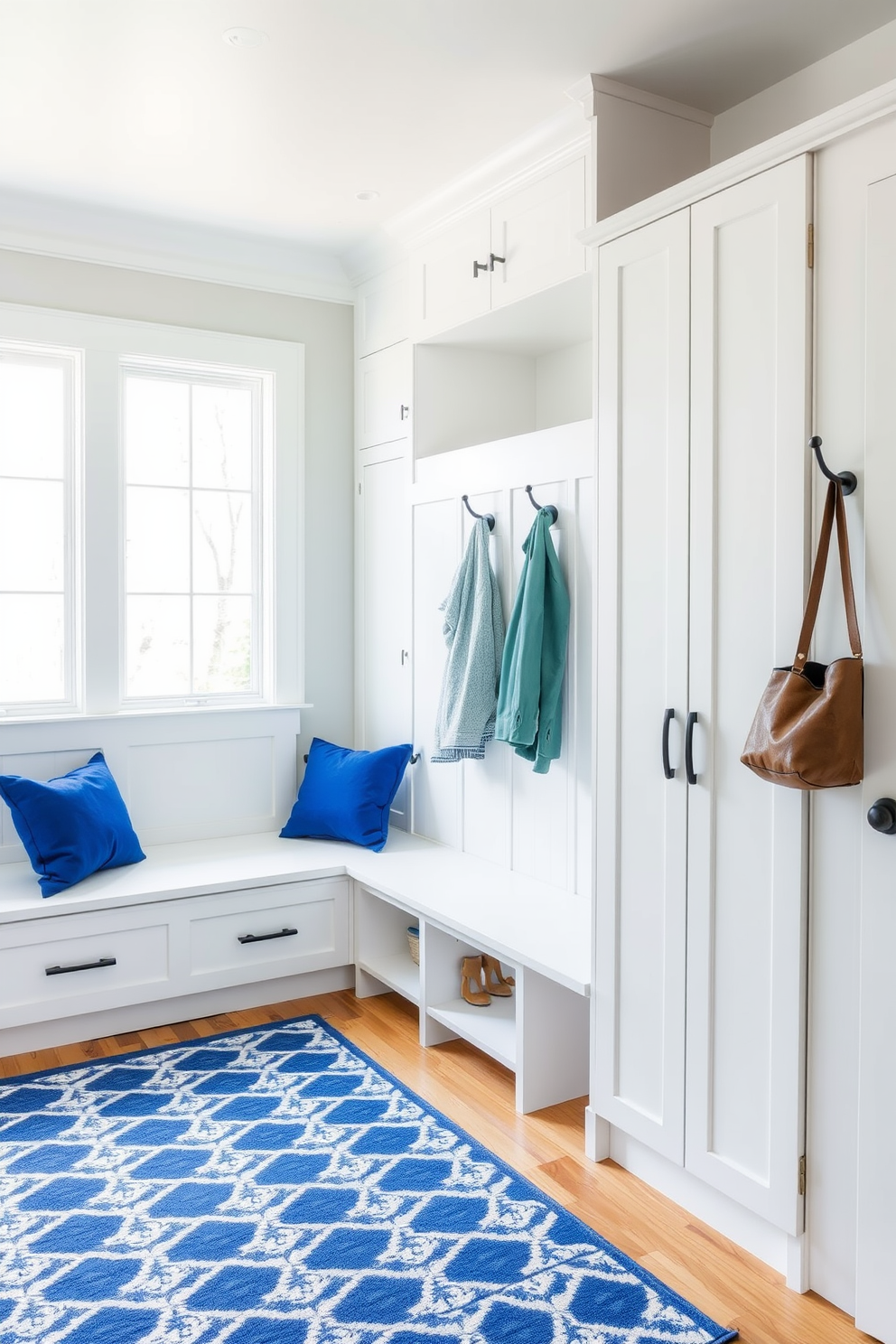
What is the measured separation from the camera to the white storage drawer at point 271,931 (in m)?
3.20

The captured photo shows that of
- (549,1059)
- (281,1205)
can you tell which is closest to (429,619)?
(549,1059)

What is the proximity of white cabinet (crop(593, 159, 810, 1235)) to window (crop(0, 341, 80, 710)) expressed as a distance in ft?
6.83

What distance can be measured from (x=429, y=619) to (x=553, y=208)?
1394 mm

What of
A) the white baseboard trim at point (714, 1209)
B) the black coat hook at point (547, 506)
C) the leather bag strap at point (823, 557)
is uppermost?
the black coat hook at point (547, 506)

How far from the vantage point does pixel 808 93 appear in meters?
2.39

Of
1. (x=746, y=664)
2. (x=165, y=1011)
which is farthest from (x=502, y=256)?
(x=165, y=1011)

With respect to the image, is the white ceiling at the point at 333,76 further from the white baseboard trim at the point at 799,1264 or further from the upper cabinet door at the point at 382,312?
the white baseboard trim at the point at 799,1264

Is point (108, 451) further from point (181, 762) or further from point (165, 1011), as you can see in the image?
point (165, 1011)

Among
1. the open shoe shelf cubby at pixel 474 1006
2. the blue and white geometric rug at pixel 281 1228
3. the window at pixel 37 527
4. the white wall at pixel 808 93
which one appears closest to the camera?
the blue and white geometric rug at pixel 281 1228

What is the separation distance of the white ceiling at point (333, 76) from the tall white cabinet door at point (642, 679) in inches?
20.7

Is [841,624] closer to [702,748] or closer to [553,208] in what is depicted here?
[702,748]

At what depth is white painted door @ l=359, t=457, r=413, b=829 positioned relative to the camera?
373 cm

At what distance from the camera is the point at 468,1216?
2.14 m

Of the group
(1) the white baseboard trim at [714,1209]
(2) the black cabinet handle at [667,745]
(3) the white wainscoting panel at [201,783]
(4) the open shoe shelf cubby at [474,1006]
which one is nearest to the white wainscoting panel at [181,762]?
(3) the white wainscoting panel at [201,783]
